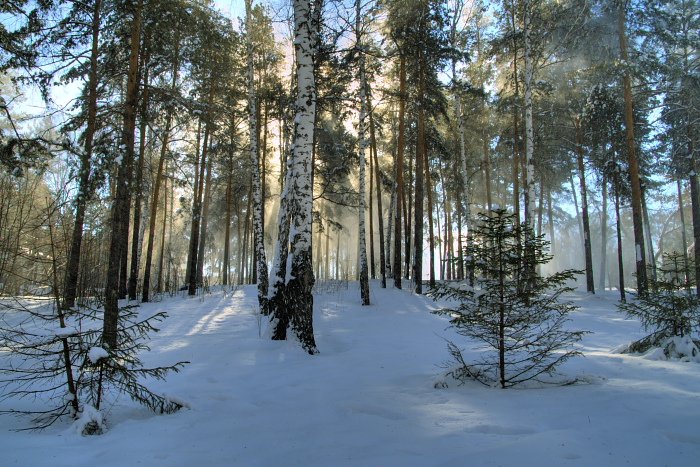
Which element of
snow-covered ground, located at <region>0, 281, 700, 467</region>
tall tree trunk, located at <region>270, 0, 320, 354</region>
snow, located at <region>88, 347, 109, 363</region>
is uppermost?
tall tree trunk, located at <region>270, 0, 320, 354</region>

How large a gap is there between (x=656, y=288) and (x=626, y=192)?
1389cm

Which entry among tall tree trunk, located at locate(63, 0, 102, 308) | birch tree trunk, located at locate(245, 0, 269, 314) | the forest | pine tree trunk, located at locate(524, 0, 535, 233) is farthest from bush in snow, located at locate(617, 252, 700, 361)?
tall tree trunk, located at locate(63, 0, 102, 308)

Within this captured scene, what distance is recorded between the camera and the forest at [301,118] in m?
5.95

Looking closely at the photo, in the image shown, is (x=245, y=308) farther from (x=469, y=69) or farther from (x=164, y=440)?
(x=469, y=69)

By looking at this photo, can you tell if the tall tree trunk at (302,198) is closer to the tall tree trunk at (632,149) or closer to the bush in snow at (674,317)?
the bush in snow at (674,317)

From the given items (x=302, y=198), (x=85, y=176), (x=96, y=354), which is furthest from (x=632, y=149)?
(x=85, y=176)

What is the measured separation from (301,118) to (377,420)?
192 inches

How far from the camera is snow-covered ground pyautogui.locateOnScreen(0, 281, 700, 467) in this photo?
2.41 m

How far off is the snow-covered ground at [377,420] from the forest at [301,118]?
93cm

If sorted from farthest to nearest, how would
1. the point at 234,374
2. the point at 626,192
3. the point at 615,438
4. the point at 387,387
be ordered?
the point at 626,192
the point at 234,374
the point at 387,387
the point at 615,438

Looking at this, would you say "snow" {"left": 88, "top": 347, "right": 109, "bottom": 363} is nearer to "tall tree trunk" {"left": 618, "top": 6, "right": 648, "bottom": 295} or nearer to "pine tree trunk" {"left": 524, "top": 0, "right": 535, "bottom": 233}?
"pine tree trunk" {"left": 524, "top": 0, "right": 535, "bottom": 233}

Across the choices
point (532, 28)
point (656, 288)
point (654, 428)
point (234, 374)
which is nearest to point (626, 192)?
point (532, 28)

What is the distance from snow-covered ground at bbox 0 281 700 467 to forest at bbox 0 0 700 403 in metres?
0.93

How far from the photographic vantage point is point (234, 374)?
457 cm
